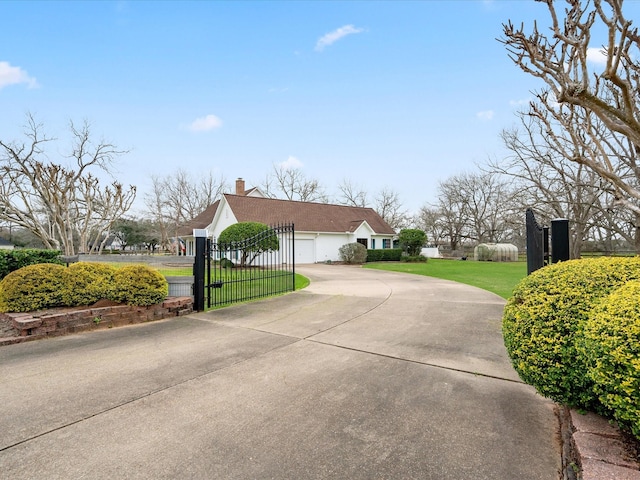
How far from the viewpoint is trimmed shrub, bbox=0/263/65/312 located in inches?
207

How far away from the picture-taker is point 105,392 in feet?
10.1

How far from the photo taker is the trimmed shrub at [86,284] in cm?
570

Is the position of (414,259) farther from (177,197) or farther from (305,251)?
(177,197)

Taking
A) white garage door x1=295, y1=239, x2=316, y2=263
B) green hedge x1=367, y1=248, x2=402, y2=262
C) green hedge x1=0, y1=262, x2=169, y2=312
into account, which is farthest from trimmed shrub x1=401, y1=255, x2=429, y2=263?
green hedge x1=0, y1=262, x2=169, y2=312

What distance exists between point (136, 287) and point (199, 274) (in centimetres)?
126

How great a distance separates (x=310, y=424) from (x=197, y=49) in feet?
43.7

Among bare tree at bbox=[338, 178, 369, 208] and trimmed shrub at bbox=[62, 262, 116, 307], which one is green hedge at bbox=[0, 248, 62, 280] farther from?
bare tree at bbox=[338, 178, 369, 208]

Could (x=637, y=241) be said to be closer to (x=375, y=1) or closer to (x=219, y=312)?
(x=375, y=1)

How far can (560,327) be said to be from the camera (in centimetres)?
231

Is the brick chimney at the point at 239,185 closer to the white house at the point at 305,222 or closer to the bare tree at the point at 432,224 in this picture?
the white house at the point at 305,222

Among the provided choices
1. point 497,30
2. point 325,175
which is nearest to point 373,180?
point 325,175

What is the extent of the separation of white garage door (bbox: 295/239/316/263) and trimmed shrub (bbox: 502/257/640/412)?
2166 centimetres

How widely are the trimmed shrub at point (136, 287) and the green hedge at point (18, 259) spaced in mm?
5306

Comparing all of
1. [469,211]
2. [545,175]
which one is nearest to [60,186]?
[545,175]
